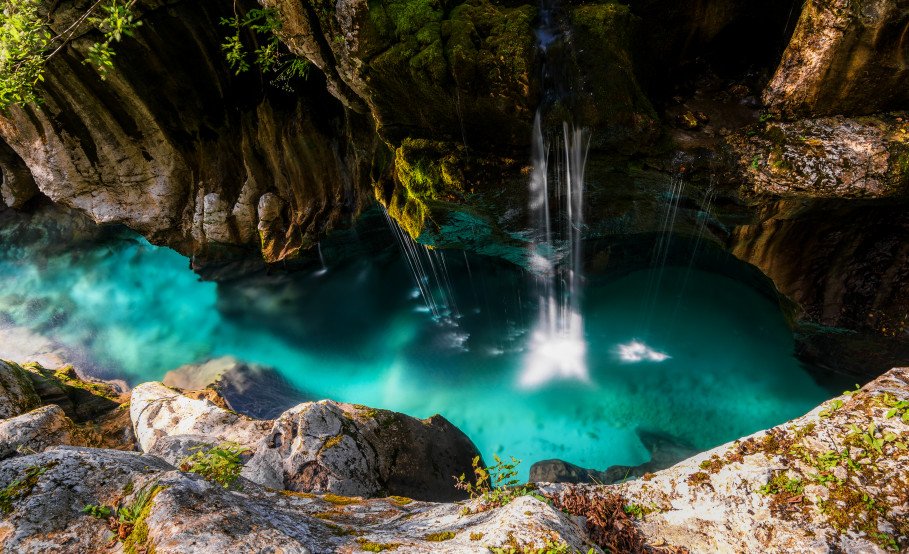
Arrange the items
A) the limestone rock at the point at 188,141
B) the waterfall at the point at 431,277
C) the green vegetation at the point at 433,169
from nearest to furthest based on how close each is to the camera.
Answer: the green vegetation at the point at 433,169
the limestone rock at the point at 188,141
the waterfall at the point at 431,277

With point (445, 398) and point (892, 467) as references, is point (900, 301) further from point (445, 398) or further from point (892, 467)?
point (445, 398)

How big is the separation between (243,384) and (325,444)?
8.15 m

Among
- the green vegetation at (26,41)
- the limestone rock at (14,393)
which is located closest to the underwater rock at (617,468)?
the limestone rock at (14,393)

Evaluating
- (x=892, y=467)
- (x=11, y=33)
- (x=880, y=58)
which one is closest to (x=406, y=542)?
(x=892, y=467)

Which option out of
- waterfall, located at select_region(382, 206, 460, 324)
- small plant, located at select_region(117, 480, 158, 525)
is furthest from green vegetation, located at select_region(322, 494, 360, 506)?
waterfall, located at select_region(382, 206, 460, 324)

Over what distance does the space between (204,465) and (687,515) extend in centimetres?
410

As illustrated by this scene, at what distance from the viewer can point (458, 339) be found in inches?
471

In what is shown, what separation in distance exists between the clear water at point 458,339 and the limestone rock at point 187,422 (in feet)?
15.8

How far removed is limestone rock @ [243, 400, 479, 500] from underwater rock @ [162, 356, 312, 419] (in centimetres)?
609

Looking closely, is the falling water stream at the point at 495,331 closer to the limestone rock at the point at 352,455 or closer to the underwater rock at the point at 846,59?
the underwater rock at the point at 846,59

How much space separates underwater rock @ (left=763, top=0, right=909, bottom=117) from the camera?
4.70 metres

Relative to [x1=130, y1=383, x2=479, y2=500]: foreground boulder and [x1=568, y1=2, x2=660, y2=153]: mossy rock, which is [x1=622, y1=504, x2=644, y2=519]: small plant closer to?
[x1=130, y1=383, x2=479, y2=500]: foreground boulder

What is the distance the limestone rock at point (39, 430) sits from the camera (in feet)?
13.4

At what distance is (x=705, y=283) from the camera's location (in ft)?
33.7
